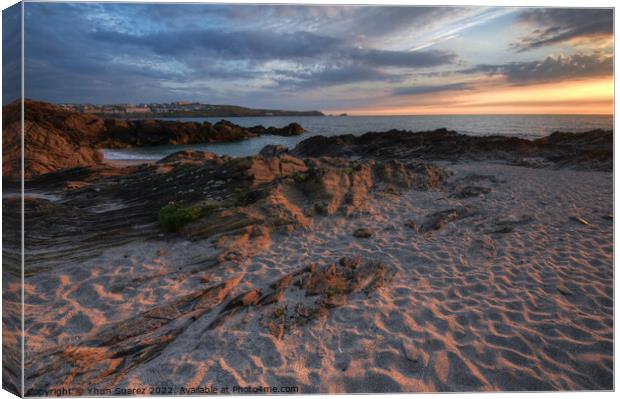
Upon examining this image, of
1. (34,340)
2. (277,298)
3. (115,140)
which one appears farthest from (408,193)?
(115,140)

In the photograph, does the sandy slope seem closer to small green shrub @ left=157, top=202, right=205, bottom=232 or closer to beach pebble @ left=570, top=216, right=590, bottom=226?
beach pebble @ left=570, top=216, right=590, bottom=226

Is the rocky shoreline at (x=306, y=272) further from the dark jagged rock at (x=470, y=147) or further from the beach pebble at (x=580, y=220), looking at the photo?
the dark jagged rock at (x=470, y=147)

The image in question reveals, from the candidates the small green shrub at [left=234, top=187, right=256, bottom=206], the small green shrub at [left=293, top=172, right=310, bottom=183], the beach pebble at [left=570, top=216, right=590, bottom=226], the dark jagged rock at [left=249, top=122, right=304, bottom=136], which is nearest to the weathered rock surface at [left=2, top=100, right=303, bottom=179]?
the dark jagged rock at [left=249, top=122, right=304, bottom=136]

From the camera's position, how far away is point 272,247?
715 centimetres

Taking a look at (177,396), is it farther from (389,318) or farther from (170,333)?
(389,318)

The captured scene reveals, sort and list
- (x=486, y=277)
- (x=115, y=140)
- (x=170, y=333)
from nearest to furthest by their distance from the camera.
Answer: (x=170, y=333)
(x=486, y=277)
(x=115, y=140)

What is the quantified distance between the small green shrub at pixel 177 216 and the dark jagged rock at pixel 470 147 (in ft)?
55.4

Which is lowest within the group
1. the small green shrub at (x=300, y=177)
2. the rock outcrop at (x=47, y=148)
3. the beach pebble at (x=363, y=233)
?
the beach pebble at (x=363, y=233)

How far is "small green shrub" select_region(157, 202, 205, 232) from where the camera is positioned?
25.6ft

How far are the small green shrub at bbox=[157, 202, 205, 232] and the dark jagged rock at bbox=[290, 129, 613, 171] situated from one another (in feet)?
55.4

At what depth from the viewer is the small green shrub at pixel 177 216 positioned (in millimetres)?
7789

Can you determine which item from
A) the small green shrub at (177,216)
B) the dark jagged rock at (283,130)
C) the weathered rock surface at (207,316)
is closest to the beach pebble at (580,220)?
the weathered rock surface at (207,316)

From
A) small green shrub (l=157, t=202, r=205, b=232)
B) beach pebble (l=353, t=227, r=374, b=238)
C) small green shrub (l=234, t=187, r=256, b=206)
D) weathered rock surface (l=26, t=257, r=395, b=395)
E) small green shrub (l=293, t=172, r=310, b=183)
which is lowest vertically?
weathered rock surface (l=26, t=257, r=395, b=395)

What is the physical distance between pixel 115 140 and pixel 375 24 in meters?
37.2
